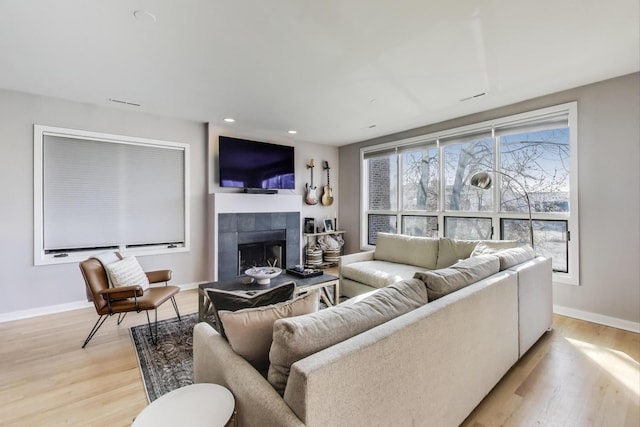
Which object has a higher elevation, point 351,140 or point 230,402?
point 351,140

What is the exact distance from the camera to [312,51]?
7.77ft

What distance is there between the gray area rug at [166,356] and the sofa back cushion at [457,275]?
172 centimetres

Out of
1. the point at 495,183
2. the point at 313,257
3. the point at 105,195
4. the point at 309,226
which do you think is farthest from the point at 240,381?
the point at 309,226

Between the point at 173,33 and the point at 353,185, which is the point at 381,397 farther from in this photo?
the point at 353,185

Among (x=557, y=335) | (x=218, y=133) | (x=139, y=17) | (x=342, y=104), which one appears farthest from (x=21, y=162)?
(x=557, y=335)

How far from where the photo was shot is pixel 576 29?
6.89 ft

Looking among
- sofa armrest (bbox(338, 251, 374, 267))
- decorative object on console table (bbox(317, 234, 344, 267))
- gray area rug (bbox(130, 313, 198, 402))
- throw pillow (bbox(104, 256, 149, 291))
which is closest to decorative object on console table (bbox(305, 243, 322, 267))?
decorative object on console table (bbox(317, 234, 344, 267))

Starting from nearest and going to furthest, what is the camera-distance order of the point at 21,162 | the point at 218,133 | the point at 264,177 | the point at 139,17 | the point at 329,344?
the point at 329,344, the point at 139,17, the point at 21,162, the point at 218,133, the point at 264,177

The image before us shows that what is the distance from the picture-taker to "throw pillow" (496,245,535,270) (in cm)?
226

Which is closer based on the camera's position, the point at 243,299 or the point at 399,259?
the point at 243,299

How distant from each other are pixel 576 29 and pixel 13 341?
5297 millimetres

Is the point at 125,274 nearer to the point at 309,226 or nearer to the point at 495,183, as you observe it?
the point at 309,226

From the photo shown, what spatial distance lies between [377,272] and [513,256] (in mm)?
1324

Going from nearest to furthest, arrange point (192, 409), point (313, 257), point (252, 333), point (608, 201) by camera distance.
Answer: point (192, 409) → point (252, 333) → point (608, 201) → point (313, 257)
